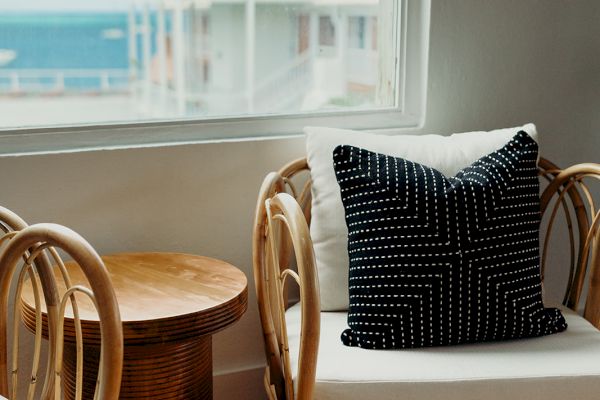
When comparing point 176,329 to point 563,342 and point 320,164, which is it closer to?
point 320,164

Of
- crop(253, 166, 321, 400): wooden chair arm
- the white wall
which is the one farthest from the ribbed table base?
the white wall

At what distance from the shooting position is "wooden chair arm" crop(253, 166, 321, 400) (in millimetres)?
1401

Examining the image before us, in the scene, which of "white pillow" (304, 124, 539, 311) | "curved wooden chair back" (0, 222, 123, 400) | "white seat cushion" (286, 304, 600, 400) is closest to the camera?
"curved wooden chair back" (0, 222, 123, 400)

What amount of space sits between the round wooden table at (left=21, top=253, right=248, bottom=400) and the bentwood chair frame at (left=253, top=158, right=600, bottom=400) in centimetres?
10

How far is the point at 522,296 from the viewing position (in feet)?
5.52

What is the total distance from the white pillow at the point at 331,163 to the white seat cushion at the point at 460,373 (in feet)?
0.70

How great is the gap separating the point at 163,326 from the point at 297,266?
0.43 metres

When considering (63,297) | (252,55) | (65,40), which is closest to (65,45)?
(65,40)

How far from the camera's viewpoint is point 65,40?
74.4 inches

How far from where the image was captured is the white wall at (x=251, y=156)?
6.24ft

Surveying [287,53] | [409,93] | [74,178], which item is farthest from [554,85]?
[74,178]

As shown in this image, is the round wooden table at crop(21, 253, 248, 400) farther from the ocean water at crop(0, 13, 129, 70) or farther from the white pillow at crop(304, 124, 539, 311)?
the ocean water at crop(0, 13, 129, 70)

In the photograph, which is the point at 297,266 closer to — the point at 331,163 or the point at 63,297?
the point at 331,163

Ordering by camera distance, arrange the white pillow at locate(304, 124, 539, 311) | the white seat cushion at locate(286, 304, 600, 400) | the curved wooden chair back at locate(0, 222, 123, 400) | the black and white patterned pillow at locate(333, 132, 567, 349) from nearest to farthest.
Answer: the curved wooden chair back at locate(0, 222, 123, 400) < the white seat cushion at locate(286, 304, 600, 400) < the black and white patterned pillow at locate(333, 132, 567, 349) < the white pillow at locate(304, 124, 539, 311)
